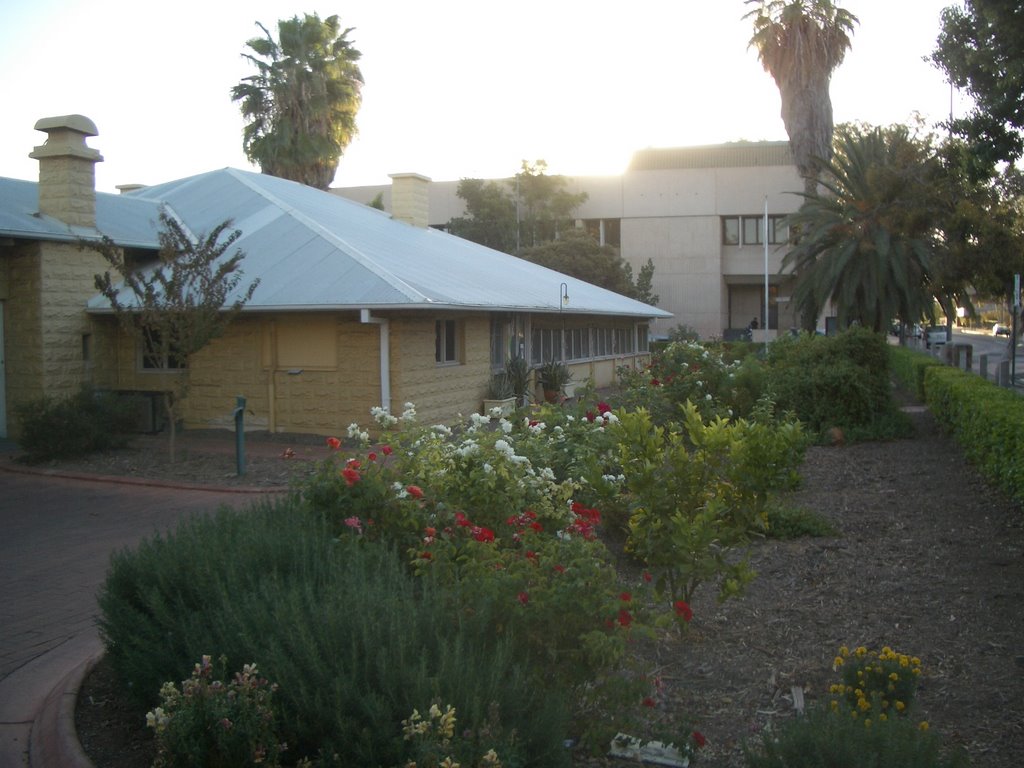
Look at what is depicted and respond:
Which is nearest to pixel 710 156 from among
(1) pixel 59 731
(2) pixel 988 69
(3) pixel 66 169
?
(3) pixel 66 169

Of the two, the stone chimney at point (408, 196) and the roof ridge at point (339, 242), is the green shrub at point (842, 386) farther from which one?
the stone chimney at point (408, 196)

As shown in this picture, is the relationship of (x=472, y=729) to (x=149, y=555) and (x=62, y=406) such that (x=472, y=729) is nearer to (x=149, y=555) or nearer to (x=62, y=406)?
(x=149, y=555)

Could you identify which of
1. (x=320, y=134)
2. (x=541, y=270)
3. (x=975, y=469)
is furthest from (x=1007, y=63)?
(x=320, y=134)

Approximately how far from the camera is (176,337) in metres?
14.3

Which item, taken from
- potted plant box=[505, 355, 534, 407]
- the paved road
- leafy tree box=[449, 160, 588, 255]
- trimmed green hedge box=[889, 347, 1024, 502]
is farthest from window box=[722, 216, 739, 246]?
the paved road

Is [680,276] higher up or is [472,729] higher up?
[680,276]

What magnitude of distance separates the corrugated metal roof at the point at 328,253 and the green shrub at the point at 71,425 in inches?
97.8

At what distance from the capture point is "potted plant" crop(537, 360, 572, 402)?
22.6 metres

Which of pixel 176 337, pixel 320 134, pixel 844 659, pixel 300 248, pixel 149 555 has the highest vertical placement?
pixel 320 134

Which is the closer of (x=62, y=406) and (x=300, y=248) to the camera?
(x=62, y=406)

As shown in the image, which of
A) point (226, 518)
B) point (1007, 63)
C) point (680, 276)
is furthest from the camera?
point (680, 276)

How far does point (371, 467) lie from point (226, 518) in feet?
3.23

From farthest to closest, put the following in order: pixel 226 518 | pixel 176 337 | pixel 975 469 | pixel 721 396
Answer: pixel 721 396 < pixel 176 337 < pixel 975 469 < pixel 226 518

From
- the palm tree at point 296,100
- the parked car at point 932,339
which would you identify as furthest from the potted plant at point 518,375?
the parked car at point 932,339
